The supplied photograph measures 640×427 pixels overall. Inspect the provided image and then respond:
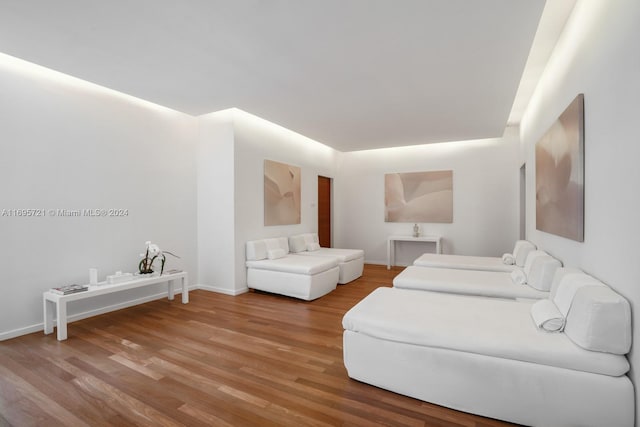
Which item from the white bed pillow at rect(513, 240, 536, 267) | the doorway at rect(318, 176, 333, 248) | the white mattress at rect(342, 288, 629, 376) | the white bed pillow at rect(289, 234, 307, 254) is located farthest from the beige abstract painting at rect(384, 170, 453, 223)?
the white mattress at rect(342, 288, 629, 376)

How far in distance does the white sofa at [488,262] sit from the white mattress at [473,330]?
1808 mm

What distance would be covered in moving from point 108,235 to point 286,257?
8.27 feet

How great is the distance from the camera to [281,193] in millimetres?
5805

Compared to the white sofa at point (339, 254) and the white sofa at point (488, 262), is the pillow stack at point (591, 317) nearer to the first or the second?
the white sofa at point (488, 262)

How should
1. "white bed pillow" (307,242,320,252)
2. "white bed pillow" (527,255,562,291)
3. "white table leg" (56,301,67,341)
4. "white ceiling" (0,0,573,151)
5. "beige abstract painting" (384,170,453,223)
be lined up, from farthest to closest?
"beige abstract painting" (384,170,453,223) < "white bed pillow" (307,242,320,252) < "white table leg" (56,301,67,341) < "white bed pillow" (527,255,562,291) < "white ceiling" (0,0,573,151)

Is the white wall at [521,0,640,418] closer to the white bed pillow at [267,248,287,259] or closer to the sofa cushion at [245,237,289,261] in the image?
the white bed pillow at [267,248,287,259]

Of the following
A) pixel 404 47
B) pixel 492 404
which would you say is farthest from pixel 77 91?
pixel 492 404

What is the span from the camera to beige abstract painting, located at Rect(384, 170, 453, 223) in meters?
6.98

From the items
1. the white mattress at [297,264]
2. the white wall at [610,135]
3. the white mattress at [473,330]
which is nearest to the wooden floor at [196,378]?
the white mattress at [473,330]

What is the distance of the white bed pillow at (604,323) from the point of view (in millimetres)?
1644

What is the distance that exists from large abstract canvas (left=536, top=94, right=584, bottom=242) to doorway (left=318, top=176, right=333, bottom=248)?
15.1 feet

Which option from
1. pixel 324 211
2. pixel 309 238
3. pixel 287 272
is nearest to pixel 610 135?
pixel 287 272

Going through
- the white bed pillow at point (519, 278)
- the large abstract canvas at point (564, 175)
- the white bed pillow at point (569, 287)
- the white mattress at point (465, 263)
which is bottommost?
the white mattress at point (465, 263)

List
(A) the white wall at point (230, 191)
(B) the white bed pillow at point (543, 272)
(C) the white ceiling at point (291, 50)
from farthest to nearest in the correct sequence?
(A) the white wall at point (230, 191) → (B) the white bed pillow at point (543, 272) → (C) the white ceiling at point (291, 50)
